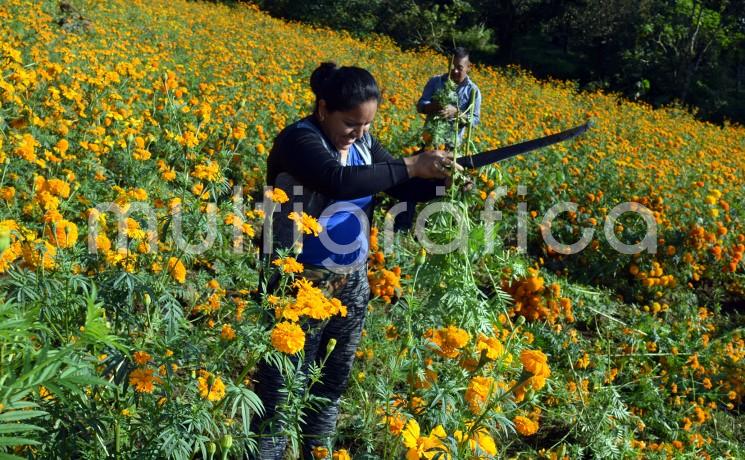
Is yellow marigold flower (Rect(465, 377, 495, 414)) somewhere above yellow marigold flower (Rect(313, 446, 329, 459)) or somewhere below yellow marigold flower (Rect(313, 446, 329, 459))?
above

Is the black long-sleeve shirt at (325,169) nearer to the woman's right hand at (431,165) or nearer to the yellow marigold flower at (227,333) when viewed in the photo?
the woman's right hand at (431,165)

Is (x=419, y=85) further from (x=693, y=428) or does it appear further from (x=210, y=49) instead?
(x=693, y=428)

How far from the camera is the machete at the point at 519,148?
5.47 ft

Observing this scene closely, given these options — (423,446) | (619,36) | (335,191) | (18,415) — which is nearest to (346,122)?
(335,191)

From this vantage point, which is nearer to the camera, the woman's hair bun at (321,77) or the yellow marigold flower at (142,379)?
the yellow marigold flower at (142,379)

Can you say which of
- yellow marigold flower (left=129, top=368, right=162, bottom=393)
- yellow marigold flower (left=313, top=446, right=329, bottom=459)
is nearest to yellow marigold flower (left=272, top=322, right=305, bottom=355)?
yellow marigold flower (left=129, top=368, right=162, bottom=393)

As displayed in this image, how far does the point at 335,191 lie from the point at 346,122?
0.72ft

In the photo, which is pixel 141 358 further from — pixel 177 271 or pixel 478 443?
pixel 478 443

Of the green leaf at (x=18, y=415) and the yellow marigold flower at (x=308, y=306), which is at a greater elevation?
the yellow marigold flower at (x=308, y=306)

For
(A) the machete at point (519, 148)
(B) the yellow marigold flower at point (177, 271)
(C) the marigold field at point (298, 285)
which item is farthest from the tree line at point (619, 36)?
(B) the yellow marigold flower at point (177, 271)

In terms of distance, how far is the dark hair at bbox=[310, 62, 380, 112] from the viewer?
1.77 meters

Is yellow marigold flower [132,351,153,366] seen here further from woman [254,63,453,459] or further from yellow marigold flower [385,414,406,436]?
yellow marigold flower [385,414,406,436]

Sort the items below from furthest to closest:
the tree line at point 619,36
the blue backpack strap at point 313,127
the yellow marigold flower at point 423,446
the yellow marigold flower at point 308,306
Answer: the tree line at point 619,36
the blue backpack strap at point 313,127
the yellow marigold flower at point 308,306
the yellow marigold flower at point 423,446

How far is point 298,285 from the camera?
1.44m
